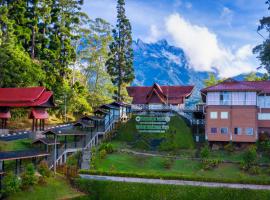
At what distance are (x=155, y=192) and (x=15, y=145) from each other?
625 inches

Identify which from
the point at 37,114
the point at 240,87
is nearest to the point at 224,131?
the point at 240,87

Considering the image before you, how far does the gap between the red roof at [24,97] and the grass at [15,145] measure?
5.21 meters

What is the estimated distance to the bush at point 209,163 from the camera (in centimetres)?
3695

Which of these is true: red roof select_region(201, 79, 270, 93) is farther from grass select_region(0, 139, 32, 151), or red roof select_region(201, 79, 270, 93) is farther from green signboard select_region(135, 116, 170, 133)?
grass select_region(0, 139, 32, 151)

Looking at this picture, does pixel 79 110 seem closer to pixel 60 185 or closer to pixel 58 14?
pixel 58 14

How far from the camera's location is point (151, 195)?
3250 centimetres

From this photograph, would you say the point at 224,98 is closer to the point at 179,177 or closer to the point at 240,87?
the point at 240,87

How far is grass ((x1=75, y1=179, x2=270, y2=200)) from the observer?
3156cm

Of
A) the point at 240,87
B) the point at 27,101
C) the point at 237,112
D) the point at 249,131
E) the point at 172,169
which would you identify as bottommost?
the point at 172,169

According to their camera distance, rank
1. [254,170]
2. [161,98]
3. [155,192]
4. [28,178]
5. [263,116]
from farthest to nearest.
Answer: [161,98] < [263,116] < [254,170] < [155,192] < [28,178]

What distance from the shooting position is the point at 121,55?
206 ft

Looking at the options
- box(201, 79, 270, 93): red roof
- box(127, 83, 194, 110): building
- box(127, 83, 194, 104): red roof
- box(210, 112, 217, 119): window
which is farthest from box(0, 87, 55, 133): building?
box(210, 112, 217, 119): window

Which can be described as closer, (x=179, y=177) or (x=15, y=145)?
(x=179, y=177)

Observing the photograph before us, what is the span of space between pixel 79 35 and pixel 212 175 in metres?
38.0
